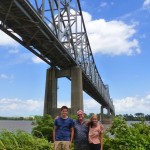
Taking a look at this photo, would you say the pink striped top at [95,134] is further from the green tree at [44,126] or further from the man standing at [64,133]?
the green tree at [44,126]

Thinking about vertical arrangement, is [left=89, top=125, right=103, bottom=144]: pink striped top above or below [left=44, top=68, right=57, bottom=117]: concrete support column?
below

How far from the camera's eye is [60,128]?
7.75 m

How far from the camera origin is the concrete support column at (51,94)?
43.7 m

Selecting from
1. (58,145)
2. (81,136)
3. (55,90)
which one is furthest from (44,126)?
(55,90)

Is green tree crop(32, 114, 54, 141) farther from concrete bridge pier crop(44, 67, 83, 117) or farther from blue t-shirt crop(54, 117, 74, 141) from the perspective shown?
concrete bridge pier crop(44, 67, 83, 117)

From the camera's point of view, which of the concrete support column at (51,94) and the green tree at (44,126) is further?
the concrete support column at (51,94)

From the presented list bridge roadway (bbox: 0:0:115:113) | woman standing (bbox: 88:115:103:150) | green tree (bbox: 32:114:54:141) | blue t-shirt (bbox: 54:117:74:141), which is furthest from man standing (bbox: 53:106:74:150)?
bridge roadway (bbox: 0:0:115:113)

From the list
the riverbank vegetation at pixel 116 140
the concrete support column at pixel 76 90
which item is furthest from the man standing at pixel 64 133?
the concrete support column at pixel 76 90

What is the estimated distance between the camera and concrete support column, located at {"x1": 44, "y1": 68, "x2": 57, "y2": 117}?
43.7 meters

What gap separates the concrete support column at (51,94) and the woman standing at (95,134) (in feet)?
118

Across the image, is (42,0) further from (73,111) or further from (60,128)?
(60,128)

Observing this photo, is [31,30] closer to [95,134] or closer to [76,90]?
[76,90]

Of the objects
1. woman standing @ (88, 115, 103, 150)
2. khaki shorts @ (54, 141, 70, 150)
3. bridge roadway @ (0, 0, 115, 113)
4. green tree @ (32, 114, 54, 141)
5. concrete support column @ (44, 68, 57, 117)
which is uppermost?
bridge roadway @ (0, 0, 115, 113)

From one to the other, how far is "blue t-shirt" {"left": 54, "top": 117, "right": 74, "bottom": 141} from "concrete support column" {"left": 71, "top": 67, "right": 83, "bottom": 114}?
33.7 m
